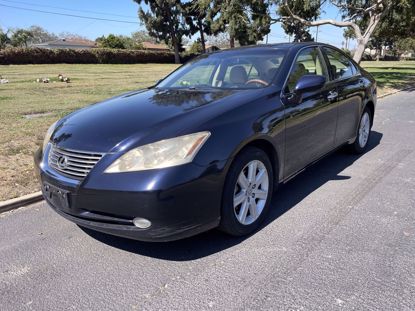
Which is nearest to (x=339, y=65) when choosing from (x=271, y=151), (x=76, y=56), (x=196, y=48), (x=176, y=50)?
(x=271, y=151)

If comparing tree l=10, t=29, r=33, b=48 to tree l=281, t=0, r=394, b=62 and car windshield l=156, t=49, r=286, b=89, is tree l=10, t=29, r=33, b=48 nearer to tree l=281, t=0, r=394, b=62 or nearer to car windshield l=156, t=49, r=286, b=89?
tree l=281, t=0, r=394, b=62

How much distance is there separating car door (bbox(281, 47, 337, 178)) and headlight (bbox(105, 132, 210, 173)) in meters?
1.28

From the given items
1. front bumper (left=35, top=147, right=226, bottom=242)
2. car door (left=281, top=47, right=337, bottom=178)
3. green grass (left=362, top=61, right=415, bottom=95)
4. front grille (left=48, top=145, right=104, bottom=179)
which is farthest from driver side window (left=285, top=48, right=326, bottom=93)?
green grass (left=362, top=61, right=415, bottom=95)

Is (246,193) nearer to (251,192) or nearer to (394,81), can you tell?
(251,192)

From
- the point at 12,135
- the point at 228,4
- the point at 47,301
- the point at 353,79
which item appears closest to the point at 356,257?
the point at 47,301

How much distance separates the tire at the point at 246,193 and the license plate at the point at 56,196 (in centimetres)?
118

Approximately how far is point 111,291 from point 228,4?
702 inches

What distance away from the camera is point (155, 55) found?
53.2m

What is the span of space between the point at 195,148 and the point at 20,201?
250cm

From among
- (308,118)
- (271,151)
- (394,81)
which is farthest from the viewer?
(394,81)

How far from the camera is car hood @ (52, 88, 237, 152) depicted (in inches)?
120

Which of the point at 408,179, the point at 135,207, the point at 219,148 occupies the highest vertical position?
the point at 219,148

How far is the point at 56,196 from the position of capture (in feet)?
10.5

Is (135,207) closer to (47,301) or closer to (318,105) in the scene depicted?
(47,301)
